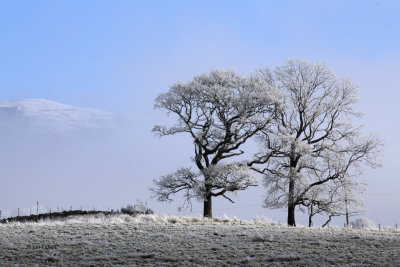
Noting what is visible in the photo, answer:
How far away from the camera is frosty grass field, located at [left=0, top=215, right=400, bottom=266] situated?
1617cm

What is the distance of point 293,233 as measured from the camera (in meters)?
22.9

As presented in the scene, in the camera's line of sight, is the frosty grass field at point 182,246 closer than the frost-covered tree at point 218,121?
Yes

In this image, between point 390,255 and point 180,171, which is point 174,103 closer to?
point 180,171

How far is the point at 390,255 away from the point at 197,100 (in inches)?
670

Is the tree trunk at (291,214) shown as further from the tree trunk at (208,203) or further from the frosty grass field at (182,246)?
the frosty grass field at (182,246)

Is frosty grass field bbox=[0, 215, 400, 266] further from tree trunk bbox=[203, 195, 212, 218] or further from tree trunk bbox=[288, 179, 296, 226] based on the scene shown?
tree trunk bbox=[288, 179, 296, 226]

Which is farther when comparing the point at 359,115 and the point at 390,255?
the point at 359,115

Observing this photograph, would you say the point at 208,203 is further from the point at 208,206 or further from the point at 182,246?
the point at 182,246

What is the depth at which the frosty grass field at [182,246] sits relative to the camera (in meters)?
16.2

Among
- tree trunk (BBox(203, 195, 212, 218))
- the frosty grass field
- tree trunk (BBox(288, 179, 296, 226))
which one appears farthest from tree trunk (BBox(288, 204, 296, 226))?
the frosty grass field

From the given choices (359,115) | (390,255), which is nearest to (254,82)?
(359,115)

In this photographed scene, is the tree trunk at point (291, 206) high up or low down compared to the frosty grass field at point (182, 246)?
up

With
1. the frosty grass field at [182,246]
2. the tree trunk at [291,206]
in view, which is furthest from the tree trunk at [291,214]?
the frosty grass field at [182,246]

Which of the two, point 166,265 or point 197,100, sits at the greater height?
point 197,100
